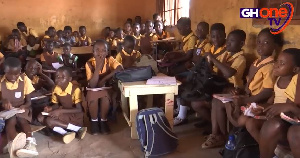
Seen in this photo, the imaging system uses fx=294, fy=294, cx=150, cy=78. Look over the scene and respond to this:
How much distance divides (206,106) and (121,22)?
665 centimetres

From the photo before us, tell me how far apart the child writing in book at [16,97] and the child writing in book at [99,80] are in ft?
2.09

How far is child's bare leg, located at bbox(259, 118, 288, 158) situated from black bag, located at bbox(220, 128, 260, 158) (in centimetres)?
20

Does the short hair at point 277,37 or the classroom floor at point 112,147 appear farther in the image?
the classroom floor at point 112,147

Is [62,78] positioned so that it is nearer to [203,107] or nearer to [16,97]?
[16,97]

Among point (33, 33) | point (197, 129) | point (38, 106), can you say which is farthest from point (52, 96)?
point (33, 33)

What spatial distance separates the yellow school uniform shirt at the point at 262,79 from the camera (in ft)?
8.04

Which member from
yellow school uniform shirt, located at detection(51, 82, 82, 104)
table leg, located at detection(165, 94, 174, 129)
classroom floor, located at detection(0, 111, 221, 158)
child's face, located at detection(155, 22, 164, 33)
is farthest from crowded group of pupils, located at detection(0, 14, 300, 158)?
child's face, located at detection(155, 22, 164, 33)

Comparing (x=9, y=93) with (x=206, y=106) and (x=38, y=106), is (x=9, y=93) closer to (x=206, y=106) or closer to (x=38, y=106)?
(x=38, y=106)

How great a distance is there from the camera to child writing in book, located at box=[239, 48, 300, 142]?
216 centimetres

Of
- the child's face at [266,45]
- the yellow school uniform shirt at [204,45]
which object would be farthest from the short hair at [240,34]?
the yellow school uniform shirt at [204,45]

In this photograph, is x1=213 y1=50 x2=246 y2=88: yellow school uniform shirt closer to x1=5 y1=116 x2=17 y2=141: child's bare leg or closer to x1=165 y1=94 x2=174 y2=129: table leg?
x1=165 y1=94 x2=174 y2=129: table leg

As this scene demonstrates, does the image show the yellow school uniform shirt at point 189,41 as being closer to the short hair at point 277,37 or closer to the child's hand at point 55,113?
the short hair at point 277,37

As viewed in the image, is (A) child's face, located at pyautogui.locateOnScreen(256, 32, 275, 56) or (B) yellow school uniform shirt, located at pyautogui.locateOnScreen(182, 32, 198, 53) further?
(B) yellow school uniform shirt, located at pyautogui.locateOnScreen(182, 32, 198, 53)

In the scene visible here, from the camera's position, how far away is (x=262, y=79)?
8.38 ft
